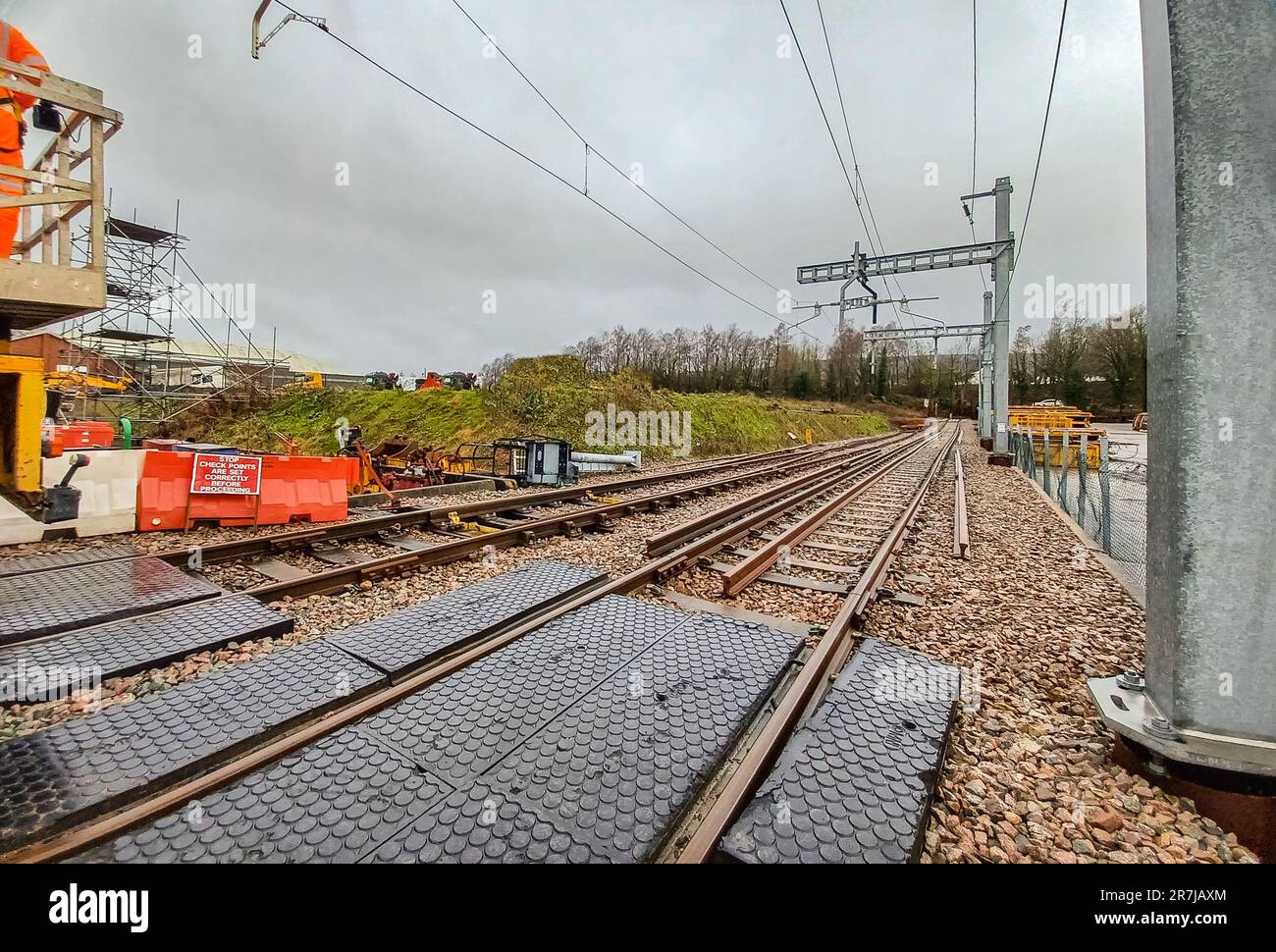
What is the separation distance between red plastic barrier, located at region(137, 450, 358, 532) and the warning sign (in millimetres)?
68

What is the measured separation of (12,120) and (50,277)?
1050 mm

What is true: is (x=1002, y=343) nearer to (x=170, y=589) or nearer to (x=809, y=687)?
(x=809, y=687)

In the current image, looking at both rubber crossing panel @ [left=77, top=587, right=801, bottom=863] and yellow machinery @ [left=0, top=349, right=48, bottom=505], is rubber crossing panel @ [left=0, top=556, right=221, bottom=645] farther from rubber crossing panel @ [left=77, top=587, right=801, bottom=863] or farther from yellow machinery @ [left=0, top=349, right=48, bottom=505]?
rubber crossing panel @ [left=77, top=587, right=801, bottom=863]

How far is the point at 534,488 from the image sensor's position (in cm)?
1072

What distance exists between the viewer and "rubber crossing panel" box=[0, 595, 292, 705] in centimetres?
287

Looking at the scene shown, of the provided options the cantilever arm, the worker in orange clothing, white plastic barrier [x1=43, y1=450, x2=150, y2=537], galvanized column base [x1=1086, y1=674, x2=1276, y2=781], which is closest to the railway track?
galvanized column base [x1=1086, y1=674, x2=1276, y2=781]

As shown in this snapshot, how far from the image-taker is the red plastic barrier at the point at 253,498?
20.6 feet

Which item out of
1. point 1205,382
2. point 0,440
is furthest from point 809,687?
point 0,440

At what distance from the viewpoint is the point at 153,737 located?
2.37m

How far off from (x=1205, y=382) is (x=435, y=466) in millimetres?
12824

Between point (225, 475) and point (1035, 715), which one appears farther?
point (225, 475)

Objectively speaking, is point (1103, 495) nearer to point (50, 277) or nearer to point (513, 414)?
point (50, 277)

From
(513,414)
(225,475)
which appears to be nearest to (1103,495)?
Answer: (225,475)
